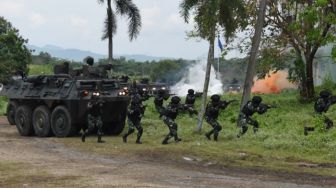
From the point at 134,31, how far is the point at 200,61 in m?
51.5

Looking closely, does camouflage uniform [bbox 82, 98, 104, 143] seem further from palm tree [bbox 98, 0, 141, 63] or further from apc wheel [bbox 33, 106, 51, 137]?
palm tree [bbox 98, 0, 141, 63]

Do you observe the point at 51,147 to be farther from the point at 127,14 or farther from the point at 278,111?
the point at 127,14

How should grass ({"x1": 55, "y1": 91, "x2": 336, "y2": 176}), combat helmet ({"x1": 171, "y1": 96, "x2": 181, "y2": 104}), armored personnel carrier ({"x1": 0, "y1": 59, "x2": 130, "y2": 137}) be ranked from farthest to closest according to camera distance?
armored personnel carrier ({"x1": 0, "y1": 59, "x2": 130, "y2": 137})
combat helmet ({"x1": 171, "y1": 96, "x2": 181, "y2": 104})
grass ({"x1": 55, "y1": 91, "x2": 336, "y2": 176})

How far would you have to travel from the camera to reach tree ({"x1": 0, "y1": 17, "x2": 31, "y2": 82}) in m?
43.9

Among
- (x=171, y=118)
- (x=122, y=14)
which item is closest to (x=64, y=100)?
(x=171, y=118)

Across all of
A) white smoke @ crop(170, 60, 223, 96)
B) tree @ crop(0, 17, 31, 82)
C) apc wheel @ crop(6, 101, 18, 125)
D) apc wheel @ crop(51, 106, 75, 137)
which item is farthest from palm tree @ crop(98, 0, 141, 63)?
white smoke @ crop(170, 60, 223, 96)

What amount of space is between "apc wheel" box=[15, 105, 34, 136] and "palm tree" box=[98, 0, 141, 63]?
415 inches

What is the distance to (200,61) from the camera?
268 ft

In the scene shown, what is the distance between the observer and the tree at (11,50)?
4388 cm

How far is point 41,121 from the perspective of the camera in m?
19.7

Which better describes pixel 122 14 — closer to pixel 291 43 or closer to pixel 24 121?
pixel 291 43

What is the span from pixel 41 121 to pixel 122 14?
12362 millimetres

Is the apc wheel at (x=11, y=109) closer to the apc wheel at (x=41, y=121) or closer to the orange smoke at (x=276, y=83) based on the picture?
the apc wheel at (x=41, y=121)

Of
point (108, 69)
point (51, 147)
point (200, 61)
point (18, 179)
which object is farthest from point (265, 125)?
point (200, 61)
